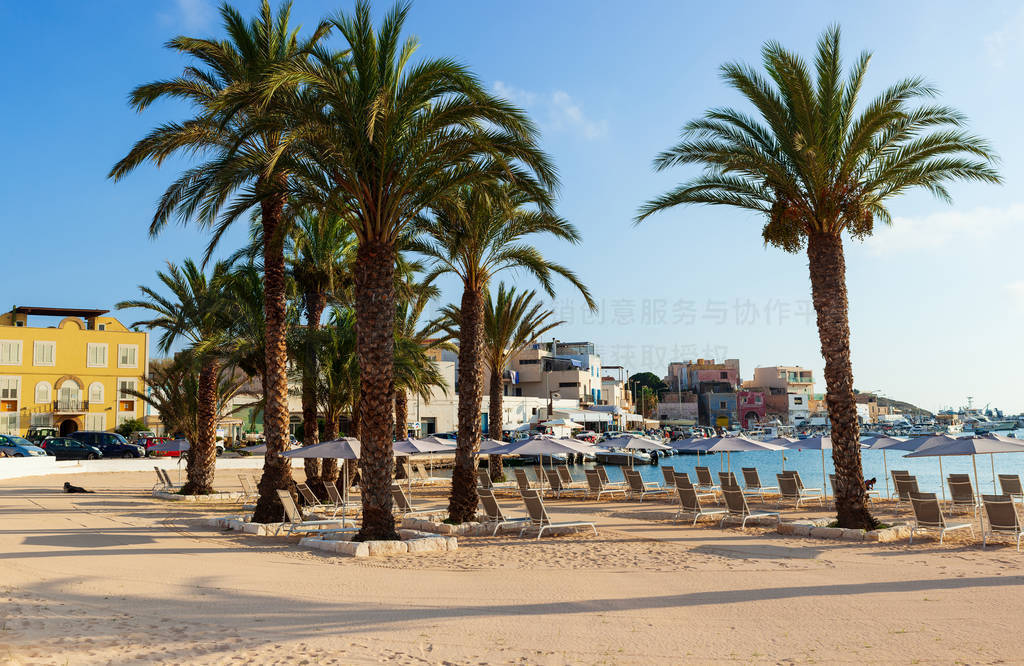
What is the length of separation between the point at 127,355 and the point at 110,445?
18.3 metres

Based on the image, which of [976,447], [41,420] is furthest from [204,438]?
[41,420]

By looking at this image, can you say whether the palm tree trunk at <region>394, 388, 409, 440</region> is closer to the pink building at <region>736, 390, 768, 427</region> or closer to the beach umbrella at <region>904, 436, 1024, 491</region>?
the beach umbrella at <region>904, 436, 1024, 491</region>

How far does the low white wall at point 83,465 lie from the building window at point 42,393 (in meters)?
20.0

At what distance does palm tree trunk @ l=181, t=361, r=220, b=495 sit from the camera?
2522 cm

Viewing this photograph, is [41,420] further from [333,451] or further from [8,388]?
[333,451]

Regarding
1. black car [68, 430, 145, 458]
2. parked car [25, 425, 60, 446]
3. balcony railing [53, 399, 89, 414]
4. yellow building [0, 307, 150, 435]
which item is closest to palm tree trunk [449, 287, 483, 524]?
black car [68, 430, 145, 458]

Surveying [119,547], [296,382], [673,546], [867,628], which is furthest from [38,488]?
[867,628]

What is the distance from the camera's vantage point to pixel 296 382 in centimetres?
2550

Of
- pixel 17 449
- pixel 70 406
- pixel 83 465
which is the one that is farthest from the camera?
pixel 70 406

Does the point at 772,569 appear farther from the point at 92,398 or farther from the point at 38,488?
the point at 92,398

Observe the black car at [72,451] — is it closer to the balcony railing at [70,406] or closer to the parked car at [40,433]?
the parked car at [40,433]

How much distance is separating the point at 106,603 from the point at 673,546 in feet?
29.4

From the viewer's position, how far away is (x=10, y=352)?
57.6 meters

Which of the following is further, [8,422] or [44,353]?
[44,353]
